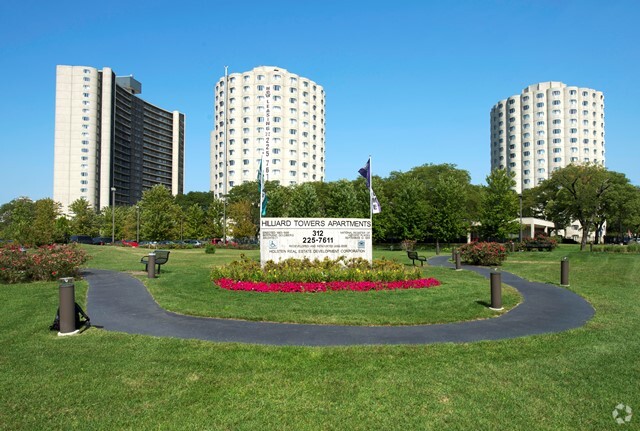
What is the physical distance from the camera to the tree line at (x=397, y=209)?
4356cm

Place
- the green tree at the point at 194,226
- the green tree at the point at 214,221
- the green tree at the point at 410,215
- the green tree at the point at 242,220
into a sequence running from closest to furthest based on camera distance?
the green tree at the point at 410,215 → the green tree at the point at 242,220 → the green tree at the point at 194,226 → the green tree at the point at 214,221

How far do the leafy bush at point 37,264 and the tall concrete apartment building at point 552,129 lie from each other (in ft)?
388

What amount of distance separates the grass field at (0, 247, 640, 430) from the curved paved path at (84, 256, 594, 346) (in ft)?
1.79

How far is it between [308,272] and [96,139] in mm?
116483

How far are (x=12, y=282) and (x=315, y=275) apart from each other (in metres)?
10.8

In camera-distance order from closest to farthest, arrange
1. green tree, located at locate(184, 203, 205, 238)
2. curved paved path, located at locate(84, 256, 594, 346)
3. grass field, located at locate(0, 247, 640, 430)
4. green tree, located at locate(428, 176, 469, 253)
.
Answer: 1. grass field, located at locate(0, 247, 640, 430)
2. curved paved path, located at locate(84, 256, 594, 346)
3. green tree, located at locate(428, 176, 469, 253)
4. green tree, located at locate(184, 203, 205, 238)

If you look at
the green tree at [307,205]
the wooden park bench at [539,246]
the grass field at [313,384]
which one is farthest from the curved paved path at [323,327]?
the green tree at [307,205]

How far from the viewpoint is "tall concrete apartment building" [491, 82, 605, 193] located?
112562mm

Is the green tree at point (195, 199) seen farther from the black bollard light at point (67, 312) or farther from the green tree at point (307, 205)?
the black bollard light at point (67, 312)

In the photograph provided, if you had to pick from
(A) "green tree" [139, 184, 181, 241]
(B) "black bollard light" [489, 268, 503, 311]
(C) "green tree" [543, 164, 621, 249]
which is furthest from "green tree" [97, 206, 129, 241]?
(B) "black bollard light" [489, 268, 503, 311]

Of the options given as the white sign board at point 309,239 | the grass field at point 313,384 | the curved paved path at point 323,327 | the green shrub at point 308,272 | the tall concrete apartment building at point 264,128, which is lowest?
the curved paved path at point 323,327

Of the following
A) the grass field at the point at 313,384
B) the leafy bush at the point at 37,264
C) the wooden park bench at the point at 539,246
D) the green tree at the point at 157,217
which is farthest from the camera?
the green tree at the point at 157,217

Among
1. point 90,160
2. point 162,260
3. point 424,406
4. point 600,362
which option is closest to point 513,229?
point 162,260

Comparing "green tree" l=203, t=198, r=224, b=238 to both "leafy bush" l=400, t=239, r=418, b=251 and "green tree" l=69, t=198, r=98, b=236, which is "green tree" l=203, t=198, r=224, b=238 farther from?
"leafy bush" l=400, t=239, r=418, b=251
